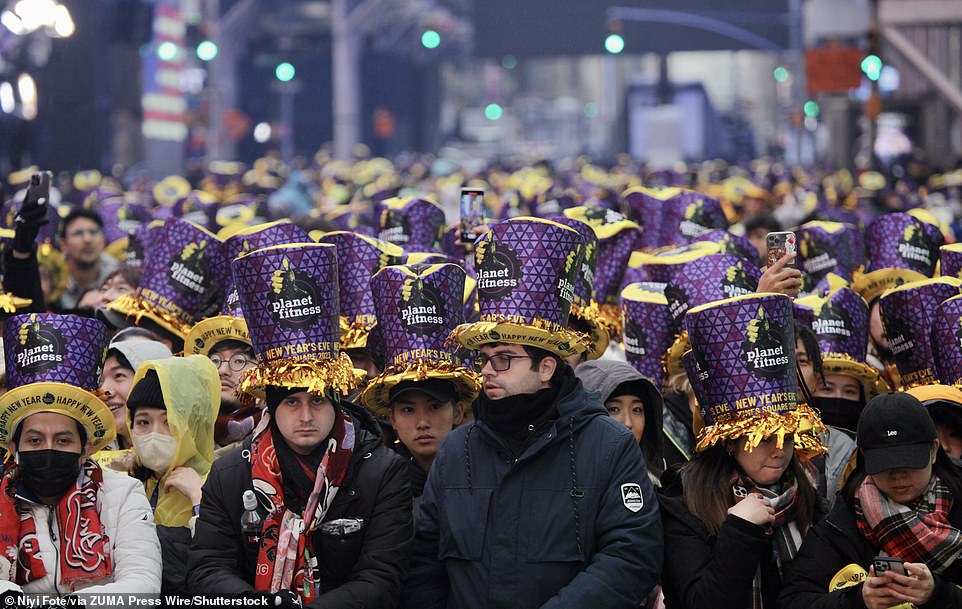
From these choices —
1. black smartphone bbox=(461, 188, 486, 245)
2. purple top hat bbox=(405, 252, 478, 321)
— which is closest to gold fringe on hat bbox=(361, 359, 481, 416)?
purple top hat bbox=(405, 252, 478, 321)

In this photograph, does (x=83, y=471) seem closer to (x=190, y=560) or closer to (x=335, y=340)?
(x=190, y=560)

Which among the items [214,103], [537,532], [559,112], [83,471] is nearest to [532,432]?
[537,532]

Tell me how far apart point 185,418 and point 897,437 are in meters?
2.81

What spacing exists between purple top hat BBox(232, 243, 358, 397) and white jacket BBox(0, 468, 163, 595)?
1.92 feet

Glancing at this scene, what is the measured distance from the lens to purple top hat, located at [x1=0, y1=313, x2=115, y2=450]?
18.7 feet

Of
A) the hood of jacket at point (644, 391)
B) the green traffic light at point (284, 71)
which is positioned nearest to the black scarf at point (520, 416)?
the hood of jacket at point (644, 391)

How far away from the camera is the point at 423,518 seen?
5.63 meters

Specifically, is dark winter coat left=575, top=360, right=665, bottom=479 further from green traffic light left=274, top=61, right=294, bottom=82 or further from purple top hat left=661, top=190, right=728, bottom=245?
green traffic light left=274, top=61, right=294, bottom=82

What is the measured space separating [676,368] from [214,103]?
155 feet

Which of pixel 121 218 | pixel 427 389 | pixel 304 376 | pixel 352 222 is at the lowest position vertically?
pixel 427 389

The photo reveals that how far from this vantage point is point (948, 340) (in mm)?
6633

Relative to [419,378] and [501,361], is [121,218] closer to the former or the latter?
[419,378]

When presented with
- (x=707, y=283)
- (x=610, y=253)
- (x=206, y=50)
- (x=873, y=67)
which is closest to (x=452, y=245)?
(x=610, y=253)

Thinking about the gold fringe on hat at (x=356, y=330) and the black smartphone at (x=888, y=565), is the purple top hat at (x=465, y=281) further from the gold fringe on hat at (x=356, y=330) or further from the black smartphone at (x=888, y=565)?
the black smartphone at (x=888, y=565)
